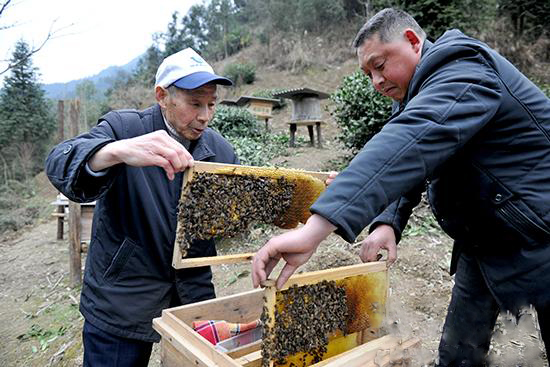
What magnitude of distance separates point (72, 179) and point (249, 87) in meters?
28.0

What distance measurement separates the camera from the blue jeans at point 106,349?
8.00ft

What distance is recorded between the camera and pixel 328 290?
6.82 ft

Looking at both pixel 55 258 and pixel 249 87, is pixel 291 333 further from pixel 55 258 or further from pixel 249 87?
pixel 249 87

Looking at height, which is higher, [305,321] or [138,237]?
[138,237]

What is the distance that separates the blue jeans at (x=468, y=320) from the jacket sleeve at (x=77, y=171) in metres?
2.17

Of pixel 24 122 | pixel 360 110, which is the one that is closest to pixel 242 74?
pixel 24 122

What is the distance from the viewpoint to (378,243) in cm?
250

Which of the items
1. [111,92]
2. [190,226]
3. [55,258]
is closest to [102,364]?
[190,226]

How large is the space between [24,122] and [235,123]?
867 inches

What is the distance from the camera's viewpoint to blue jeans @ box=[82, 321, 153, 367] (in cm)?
244

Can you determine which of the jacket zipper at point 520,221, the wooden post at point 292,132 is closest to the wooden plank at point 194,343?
the jacket zipper at point 520,221

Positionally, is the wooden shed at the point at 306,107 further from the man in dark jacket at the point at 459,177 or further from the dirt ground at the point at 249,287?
the man in dark jacket at the point at 459,177

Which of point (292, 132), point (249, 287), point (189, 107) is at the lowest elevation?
point (249, 287)

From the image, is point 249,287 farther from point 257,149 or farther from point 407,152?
point 257,149
